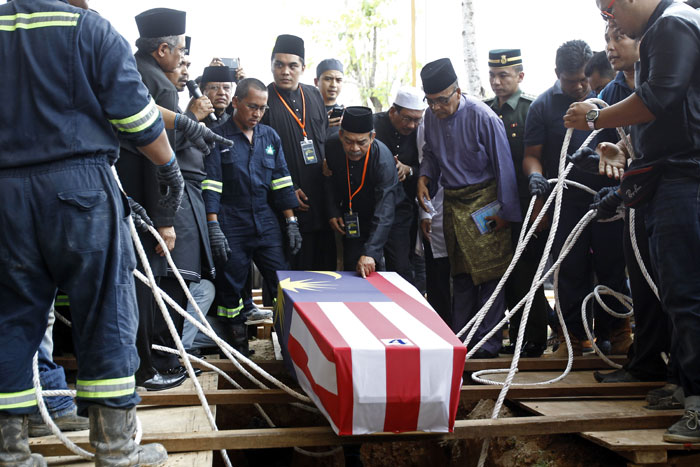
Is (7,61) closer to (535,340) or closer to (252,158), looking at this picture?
(252,158)

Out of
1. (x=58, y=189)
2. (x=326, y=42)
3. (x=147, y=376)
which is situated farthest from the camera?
(x=326, y=42)

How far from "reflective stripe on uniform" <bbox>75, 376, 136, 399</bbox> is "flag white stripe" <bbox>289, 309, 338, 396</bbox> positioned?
2.62ft

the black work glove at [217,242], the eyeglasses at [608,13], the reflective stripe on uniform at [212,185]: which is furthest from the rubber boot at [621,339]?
the reflective stripe on uniform at [212,185]

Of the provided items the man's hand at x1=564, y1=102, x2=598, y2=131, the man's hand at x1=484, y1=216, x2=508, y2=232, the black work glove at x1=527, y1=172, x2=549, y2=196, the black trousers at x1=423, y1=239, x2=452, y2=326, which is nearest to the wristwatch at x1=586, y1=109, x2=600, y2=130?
the man's hand at x1=564, y1=102, x2=598, y2=131

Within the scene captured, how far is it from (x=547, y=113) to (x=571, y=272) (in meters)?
1.09

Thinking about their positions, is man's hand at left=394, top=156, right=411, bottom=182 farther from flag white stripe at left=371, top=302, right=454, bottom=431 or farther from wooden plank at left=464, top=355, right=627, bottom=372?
flag white stripe at left=371, top=302, right=454, bottom=431

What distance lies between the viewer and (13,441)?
228cm

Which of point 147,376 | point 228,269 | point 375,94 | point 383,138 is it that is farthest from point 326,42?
point 147,376

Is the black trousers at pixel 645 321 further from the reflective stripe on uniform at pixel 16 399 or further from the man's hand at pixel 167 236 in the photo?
the reflective stripe on uniform at pixel 16 399

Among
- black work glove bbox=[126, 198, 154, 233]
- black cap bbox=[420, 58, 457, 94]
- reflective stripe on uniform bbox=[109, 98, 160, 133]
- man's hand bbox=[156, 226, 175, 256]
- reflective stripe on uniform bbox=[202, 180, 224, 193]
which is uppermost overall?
black cap bbox=[420, 58, 457, 94]

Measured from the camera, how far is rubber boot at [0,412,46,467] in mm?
2260

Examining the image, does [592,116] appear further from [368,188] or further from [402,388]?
[368,188]

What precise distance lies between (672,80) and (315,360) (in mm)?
1861

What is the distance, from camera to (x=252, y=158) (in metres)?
4.63
